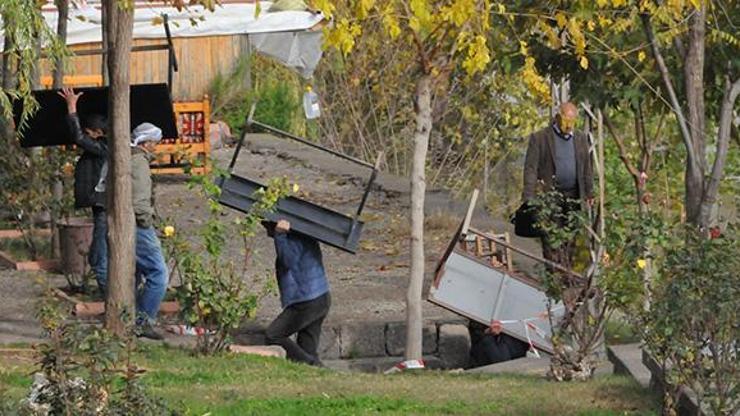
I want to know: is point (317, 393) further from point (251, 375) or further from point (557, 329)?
point (557, 329)

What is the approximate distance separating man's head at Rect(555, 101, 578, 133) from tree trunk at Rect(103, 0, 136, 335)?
3.87 m

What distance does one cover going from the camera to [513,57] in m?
13.5

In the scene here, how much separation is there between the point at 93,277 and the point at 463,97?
825 cm

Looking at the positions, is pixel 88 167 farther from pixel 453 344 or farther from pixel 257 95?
pixel 257 95

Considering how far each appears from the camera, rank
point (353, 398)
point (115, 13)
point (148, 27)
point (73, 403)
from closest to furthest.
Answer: point (73, 403) < point (353, 398) < point (115, 13) < point (148, 27)

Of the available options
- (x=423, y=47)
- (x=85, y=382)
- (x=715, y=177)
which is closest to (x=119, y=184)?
(x=423, y=47)

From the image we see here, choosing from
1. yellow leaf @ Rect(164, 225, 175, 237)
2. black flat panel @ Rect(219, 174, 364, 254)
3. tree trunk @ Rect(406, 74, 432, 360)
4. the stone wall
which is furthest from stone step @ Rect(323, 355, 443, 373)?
yellow leaf @ Rect(164, 225, 175, 237)

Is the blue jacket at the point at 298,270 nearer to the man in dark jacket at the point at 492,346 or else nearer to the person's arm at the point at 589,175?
the man in dark jacket at the point at 492,346

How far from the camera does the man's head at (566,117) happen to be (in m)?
13.9

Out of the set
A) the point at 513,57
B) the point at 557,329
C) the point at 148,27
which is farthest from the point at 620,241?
the point at 148,27

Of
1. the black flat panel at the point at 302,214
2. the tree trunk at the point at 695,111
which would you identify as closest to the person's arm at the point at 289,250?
the black flat panel at the point at 302,214

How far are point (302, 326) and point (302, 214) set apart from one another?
0.81m

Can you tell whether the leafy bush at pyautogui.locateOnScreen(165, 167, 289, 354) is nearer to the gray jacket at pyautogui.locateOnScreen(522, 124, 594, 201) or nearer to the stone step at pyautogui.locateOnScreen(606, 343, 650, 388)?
the stone step at pyautogui.locateOnScreen(606, 343, 650, 388)

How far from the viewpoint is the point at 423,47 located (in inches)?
500
